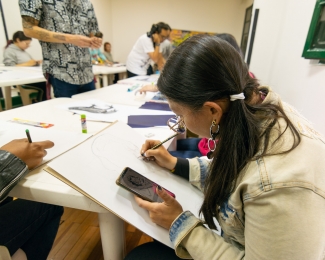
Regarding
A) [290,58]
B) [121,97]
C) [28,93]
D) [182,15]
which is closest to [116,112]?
[121,97]

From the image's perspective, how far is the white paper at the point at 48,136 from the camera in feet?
2.29

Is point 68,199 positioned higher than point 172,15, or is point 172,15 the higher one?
point 172,15

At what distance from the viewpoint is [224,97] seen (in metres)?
0.43

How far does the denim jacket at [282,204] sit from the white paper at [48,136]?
0.53 metres

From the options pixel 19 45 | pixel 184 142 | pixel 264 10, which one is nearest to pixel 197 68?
pixel 184 142

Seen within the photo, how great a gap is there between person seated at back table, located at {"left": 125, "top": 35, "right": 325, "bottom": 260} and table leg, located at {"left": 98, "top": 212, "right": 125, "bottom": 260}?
11 cm

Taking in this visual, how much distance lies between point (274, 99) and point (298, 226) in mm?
272

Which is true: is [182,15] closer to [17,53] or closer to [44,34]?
[17,53]

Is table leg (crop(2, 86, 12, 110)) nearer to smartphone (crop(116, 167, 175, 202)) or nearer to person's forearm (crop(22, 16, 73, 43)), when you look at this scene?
person's forearm (crop(22, 16, 73, 43))

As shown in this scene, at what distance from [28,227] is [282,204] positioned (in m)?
0.71

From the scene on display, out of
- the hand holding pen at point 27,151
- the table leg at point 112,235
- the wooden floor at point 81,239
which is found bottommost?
the wooden floor at point 81,239

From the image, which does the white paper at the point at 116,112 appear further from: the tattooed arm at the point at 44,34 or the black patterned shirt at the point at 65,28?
the tattooed arm at the point at 44,34

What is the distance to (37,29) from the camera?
1.17 metres

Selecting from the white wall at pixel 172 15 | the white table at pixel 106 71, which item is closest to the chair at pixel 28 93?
the white table at pixel 106 71
